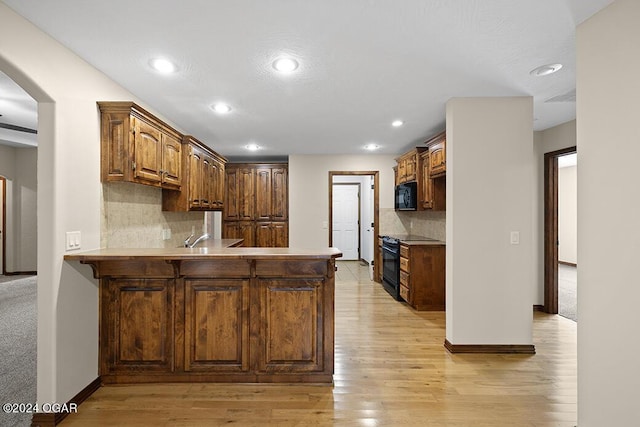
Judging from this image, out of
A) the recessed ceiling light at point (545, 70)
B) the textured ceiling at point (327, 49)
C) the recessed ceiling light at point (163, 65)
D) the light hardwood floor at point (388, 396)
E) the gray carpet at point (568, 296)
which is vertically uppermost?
the recessed ceiling light at point (545, 70)

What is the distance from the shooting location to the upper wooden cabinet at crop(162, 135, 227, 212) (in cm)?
351

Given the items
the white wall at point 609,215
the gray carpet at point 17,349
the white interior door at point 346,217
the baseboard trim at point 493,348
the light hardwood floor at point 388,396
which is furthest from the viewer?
the white interior door at point 346,217

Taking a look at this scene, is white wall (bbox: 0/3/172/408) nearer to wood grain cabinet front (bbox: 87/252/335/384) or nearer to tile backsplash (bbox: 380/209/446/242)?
wood grain cabinet front (bbox: 87/252/335/384)

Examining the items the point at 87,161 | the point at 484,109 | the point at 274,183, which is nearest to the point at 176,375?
the point at 87,161

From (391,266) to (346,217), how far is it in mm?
4053

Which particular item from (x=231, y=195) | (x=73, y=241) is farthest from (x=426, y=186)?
(x=73, y=241)

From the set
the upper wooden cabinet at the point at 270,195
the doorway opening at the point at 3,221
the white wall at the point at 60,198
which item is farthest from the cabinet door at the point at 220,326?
the doorway opening at the point at 3,221

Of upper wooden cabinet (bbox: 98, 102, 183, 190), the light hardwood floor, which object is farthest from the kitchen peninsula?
upper wooden cabinet (bbox: 98, 102, 183, 190)

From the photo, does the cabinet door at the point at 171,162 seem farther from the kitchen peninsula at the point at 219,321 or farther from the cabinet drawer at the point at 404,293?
the cabinet drawer at the point at 404,293

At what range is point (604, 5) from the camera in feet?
5.65

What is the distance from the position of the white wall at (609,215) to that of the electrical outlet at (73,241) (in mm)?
3307

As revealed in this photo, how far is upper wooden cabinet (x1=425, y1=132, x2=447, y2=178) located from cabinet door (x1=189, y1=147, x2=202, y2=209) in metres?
2.94

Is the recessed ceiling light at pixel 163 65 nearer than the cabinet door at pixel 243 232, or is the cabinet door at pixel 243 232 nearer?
the recessed ceiling light at pixel 163 65

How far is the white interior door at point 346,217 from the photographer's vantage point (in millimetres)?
9070
